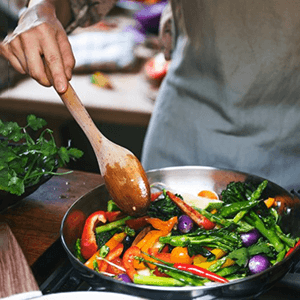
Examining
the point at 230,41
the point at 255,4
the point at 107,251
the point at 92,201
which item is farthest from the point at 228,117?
the point at 107,251

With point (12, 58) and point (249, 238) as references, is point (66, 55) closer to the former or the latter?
point (12, 58)

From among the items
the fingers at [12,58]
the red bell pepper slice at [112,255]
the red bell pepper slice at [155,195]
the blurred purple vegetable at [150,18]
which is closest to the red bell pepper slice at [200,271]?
the red bell pepper slice at [112,255]

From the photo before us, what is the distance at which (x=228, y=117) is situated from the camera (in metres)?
1.50

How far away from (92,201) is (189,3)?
29.8 inches

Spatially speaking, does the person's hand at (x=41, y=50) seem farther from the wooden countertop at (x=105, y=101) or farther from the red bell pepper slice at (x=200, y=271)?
the wooden countertop at (x=105, y=101)

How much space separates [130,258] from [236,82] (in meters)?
0.75

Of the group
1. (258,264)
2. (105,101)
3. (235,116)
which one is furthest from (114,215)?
(105,101)

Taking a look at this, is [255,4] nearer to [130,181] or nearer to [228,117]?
[228,117]

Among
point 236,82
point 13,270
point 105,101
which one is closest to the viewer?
point 13,270

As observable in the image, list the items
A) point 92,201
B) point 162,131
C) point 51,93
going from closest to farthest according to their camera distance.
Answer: point 92,201
point 162,131
point 51,93

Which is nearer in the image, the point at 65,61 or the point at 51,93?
the point at 65,61

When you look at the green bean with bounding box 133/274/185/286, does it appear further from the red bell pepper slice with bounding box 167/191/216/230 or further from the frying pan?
the red bell pepper slice with bounding box 167/191/216/230

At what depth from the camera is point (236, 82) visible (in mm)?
1471

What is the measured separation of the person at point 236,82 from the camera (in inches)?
55.2
